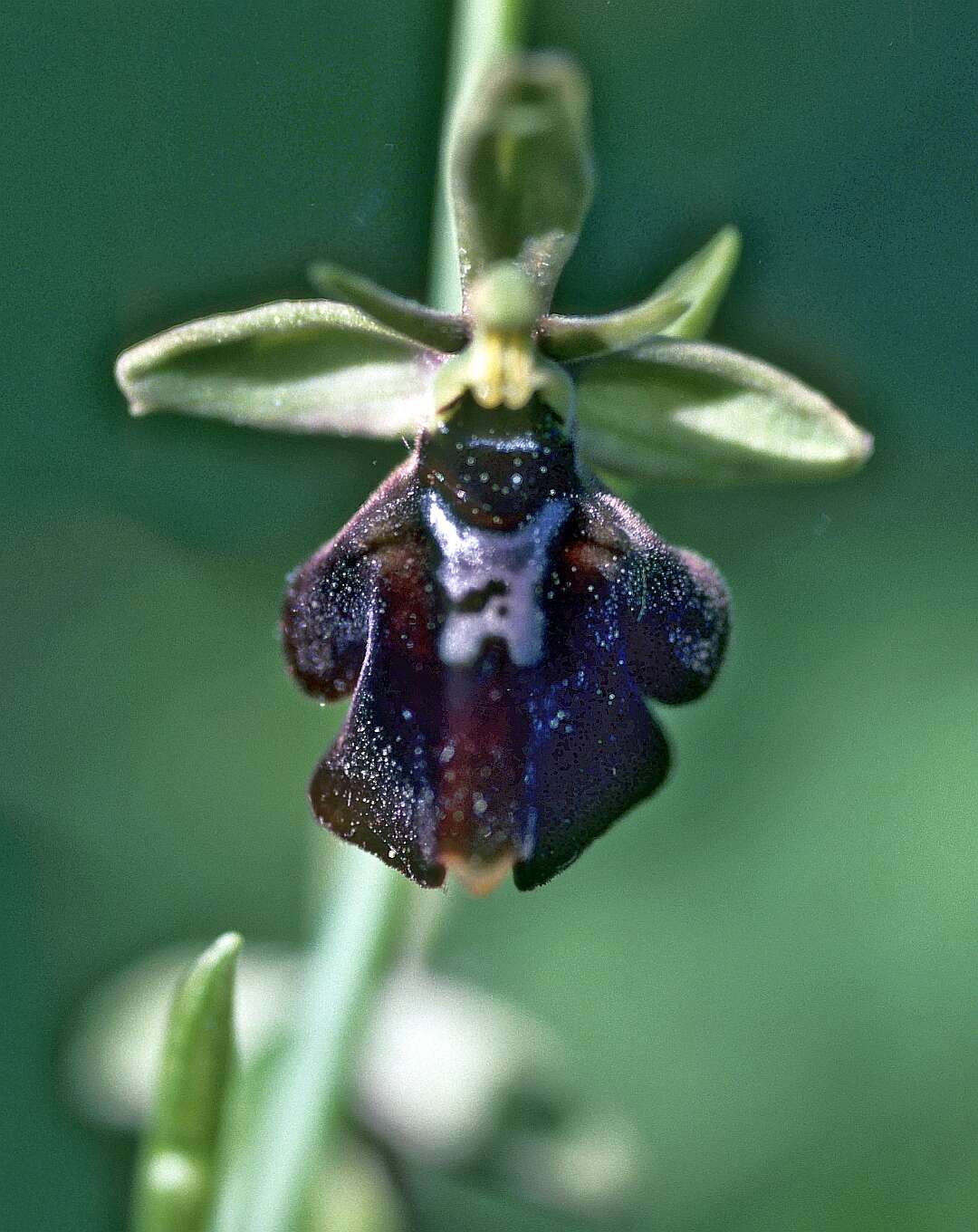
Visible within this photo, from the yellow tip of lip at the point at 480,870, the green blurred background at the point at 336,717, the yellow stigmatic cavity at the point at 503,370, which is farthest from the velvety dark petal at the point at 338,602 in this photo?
the green blurred background at the point at 336,717

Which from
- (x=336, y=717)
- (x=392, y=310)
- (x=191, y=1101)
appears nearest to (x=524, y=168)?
(x=392, y=310)

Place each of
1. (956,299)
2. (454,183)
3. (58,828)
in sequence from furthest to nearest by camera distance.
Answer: (956,299)
(58,828)
(454,183)

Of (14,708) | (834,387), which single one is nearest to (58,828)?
(14,708)

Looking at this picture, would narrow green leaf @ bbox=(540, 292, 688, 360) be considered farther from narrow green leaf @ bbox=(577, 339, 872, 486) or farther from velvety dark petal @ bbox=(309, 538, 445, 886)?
velvety dark petal @ bbox=(309, 538, 445, 886)

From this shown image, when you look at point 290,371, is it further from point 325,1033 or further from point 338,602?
point 325,1033

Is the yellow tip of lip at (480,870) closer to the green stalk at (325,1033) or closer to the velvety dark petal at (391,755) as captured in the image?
the velvety dark petal at (391,755)

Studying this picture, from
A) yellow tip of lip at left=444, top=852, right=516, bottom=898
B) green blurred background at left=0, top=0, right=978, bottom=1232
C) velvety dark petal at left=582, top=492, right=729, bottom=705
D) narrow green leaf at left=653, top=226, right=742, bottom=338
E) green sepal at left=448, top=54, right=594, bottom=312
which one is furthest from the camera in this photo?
green blurred background at left=0, top=0, right=978, bottom=1232

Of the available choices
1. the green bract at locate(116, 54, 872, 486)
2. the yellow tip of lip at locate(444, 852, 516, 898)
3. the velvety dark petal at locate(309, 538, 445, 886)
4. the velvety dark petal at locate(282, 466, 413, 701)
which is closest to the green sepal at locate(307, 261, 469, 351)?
the green bract at locate(116, 54, 872, 486)

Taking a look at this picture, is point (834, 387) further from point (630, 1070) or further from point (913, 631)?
point (630, 1070)
